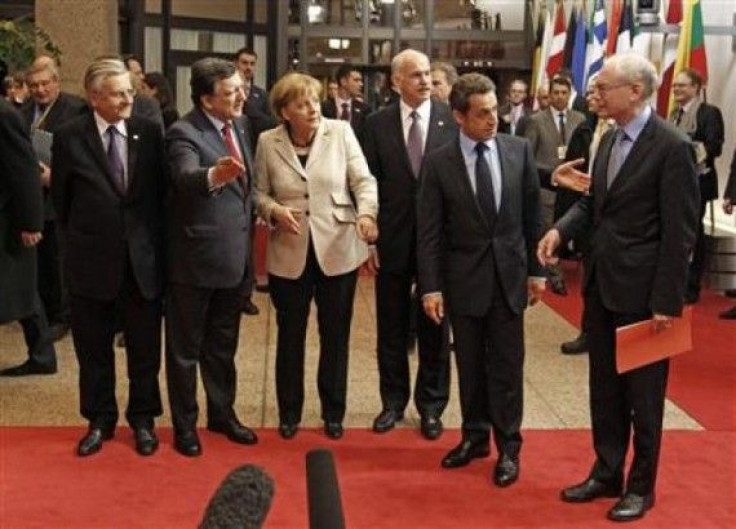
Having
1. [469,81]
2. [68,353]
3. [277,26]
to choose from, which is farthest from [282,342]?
[277,26]

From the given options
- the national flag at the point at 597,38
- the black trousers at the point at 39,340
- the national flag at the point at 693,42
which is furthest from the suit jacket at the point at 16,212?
the national flag at the point at 597,38

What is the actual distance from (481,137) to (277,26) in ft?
40.8

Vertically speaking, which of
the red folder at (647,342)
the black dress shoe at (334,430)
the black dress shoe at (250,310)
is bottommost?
the black dress shoe at (250,310)

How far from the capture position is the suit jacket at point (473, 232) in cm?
400

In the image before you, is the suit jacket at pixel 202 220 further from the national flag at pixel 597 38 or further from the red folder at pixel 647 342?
the national flag at pixel 597 38

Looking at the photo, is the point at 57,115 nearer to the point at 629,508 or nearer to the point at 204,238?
the point at 204,238

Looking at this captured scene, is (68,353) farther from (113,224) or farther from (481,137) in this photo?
(481,137)

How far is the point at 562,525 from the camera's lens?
366 cm

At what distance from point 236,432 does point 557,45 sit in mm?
9454

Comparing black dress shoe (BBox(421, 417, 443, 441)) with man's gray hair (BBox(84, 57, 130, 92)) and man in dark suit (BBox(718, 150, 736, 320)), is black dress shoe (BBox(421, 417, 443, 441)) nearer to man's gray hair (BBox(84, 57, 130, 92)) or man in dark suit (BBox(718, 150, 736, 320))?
man's gray hair (BBox(84, 57, 130, 92))

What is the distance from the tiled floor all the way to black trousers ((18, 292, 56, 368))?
0.10m

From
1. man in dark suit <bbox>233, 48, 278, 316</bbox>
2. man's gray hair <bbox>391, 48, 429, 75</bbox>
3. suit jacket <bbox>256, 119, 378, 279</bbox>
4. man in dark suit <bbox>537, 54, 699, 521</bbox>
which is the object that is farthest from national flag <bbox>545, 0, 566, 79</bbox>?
man in dark suit <bbox>537, 54, 699, 521</bbox>

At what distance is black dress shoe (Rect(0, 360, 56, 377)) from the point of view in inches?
218

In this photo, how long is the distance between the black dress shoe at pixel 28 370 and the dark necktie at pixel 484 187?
267 cm
